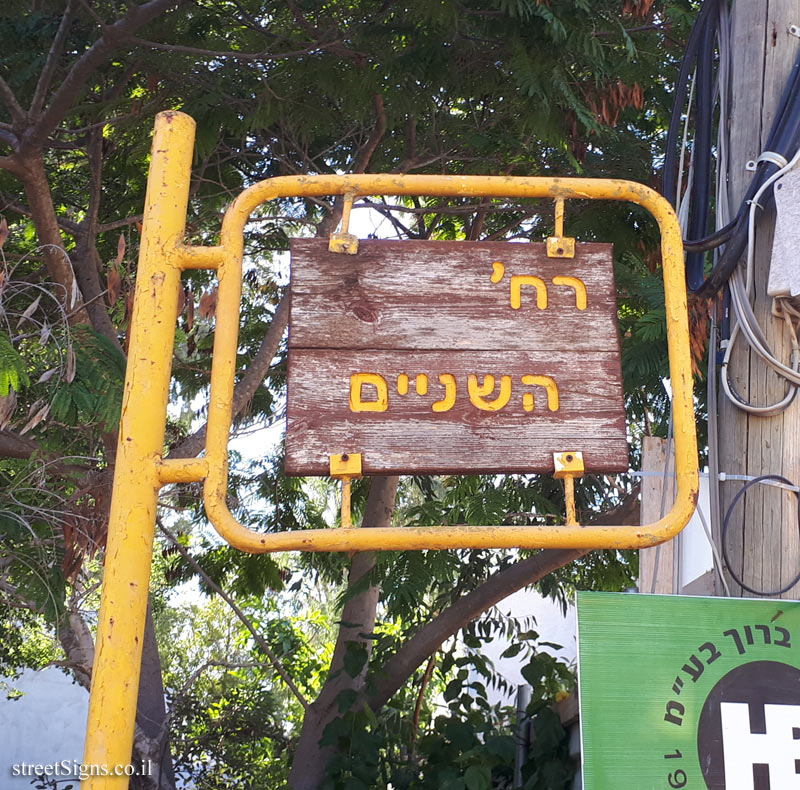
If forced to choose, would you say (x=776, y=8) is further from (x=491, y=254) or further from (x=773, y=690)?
(x=773, y=690)

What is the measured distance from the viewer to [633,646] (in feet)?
7.98

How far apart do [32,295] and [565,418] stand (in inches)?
200

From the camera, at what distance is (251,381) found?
267 inches

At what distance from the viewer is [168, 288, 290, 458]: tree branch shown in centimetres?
645

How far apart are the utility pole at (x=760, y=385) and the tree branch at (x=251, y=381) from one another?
376 centimetres

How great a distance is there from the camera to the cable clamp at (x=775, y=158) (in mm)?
3033

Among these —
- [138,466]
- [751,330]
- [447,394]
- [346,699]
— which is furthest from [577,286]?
[346,699]

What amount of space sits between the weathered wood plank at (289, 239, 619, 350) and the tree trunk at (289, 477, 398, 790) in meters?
4.45

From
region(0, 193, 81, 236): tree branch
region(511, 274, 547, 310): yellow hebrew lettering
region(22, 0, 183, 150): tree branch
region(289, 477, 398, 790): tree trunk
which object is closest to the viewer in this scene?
region(511, 274, 547, 310): yellow hebrew lettering

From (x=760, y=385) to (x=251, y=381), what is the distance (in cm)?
425

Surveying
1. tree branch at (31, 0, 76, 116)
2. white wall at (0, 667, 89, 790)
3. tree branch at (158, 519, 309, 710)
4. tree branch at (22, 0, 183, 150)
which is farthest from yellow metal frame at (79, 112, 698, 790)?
white wall at (0, 667, 89, 790)

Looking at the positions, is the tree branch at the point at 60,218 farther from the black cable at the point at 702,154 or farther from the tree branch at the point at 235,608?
the black cable at the point at 702,154

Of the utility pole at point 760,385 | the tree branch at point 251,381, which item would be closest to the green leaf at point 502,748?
the tree branch at point 251,381

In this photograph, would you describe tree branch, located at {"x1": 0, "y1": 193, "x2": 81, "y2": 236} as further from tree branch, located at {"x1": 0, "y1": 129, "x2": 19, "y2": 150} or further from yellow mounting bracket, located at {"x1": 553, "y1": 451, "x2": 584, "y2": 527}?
yellow mounting bracket, located at {"x1": 553, "y1": 451, "x2": 584, "y2": 527}
